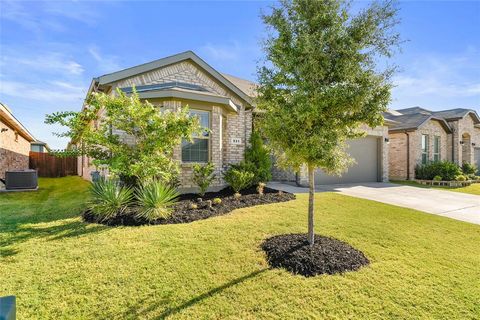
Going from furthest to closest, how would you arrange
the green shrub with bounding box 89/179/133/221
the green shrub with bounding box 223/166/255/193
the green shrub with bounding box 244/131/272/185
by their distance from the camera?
1. the green shrub with bounding box 244/131/272/185
2. the green shrub with bounding box 223/166/255/193
3. the green shrub with bounding box 89/179/133/221

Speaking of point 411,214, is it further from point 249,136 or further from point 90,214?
point 90,214

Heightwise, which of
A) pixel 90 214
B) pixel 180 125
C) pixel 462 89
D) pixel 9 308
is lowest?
pixel 90 214

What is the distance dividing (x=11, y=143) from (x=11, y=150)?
0.43 metres

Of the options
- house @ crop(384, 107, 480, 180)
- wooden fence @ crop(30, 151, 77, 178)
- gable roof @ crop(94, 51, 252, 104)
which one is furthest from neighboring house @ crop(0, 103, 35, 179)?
house @ crop(384, 107, 480, 180)

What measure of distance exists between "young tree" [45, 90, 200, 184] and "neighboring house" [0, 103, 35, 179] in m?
7.94

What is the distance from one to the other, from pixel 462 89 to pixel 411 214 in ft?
49.7

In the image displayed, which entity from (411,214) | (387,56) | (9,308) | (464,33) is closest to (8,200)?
(9,308)

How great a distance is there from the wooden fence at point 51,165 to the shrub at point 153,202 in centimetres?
1892

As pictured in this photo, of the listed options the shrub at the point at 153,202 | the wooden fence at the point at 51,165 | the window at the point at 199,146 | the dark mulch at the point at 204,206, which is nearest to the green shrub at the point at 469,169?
the dark mulch at the point at 204,206

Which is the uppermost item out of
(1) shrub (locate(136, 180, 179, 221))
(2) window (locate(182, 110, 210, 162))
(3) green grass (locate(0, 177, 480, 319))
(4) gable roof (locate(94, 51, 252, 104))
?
(4) gable roof (locate(94, 51, 252, 104))

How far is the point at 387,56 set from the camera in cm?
443

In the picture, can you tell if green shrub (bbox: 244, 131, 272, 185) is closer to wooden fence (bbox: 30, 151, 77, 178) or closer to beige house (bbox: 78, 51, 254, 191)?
beige house (bbox: 78, 51, 254, 191)

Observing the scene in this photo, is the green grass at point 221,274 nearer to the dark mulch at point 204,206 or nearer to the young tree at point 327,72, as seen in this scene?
the dark mulch at point 204,206

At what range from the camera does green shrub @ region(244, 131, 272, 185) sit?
35.2 ft
